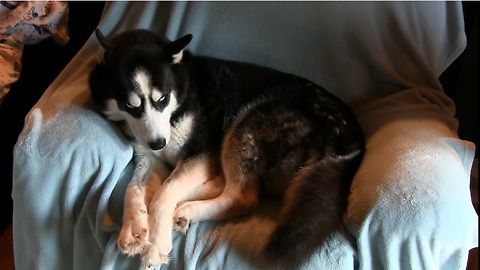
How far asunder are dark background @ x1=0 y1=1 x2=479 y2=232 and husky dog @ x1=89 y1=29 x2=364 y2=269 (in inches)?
23.3

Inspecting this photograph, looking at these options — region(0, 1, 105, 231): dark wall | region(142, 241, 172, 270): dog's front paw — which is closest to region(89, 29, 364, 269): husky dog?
region(142, 241, 172, 270): dog's front paw

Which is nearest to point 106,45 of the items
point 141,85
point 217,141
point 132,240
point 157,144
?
point 141,85

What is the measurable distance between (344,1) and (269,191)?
722 millimetres

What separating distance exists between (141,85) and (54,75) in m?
0.88

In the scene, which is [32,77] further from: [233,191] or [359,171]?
[359,171]

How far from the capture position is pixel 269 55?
1769 millimetres

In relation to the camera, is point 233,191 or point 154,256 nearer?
point 154,256

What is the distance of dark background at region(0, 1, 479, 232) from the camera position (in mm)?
1826

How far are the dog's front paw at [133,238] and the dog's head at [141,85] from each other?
0.22 metres

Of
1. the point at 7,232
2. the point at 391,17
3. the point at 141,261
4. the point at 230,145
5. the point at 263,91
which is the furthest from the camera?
the point at 7,232

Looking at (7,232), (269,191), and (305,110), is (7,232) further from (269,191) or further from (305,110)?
(305,110)

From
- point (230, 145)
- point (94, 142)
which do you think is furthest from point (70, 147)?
point (230, 145)

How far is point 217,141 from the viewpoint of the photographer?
1.54 m

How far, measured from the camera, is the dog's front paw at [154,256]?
3.93ft
